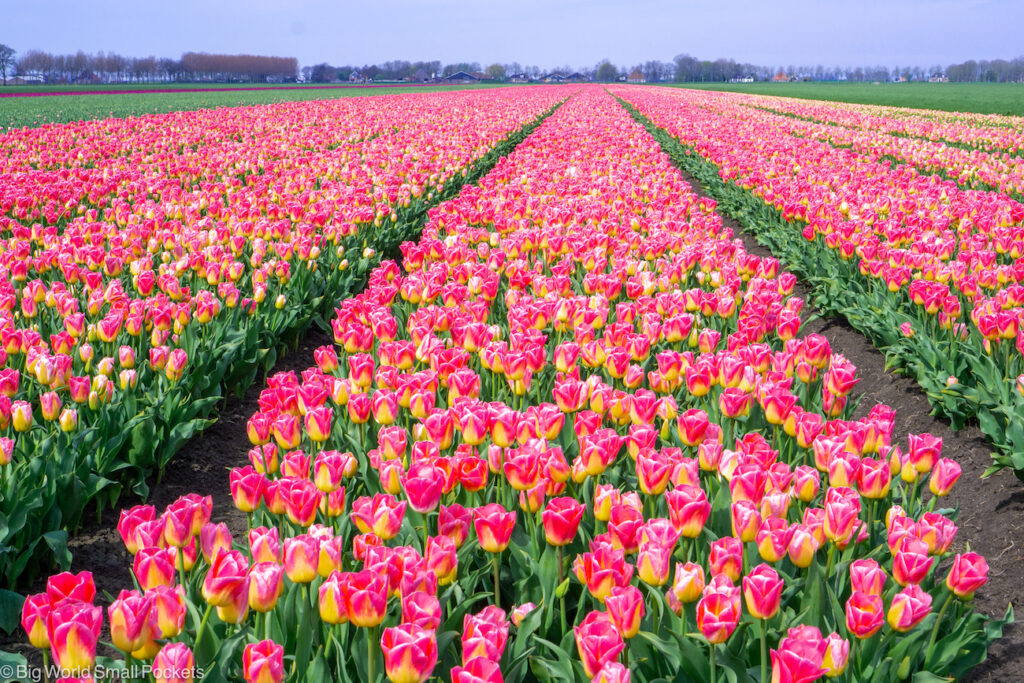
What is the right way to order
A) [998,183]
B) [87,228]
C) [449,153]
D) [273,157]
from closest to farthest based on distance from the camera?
[87,228]
[998,183]
[449,153]
[273,157]

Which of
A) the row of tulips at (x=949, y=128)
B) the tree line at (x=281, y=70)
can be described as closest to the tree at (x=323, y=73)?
the tree line at (x=281, y=70)

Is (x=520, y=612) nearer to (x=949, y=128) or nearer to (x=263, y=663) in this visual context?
(x=263, y=663)

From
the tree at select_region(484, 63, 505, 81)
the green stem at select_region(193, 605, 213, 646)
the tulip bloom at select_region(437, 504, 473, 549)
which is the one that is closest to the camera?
the green stem at select_region(193, 605, 213, 646)

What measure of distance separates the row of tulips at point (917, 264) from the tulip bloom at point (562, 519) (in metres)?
3.06

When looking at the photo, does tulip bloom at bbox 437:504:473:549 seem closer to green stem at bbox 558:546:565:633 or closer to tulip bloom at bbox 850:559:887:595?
green stem at bbox 558:546:565:633

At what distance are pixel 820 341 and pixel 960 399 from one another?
6.40 feet

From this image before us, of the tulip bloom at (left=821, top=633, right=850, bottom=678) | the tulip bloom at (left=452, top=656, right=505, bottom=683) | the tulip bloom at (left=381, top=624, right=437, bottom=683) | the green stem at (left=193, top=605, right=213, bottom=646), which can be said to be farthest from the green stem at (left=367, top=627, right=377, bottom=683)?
the tulip bloom at (left=821, top=633, right=850, bottom=678)

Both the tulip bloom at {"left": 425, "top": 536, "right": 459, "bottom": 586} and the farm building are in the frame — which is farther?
the farm building

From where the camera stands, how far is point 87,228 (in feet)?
22.0

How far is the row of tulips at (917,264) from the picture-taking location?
4859 millimetres

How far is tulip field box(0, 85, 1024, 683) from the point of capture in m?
1.96

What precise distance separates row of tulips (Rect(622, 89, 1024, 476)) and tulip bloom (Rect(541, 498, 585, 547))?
10.0ft

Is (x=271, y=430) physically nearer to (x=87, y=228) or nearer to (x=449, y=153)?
(x=87, y=228)

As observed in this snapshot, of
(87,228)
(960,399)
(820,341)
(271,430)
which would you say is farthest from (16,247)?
(960,399)
